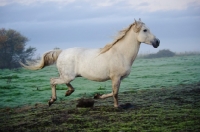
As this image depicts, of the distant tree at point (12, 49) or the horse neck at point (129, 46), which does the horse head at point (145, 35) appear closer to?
the horse neck at point (129, 46)

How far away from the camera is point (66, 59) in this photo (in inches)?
254

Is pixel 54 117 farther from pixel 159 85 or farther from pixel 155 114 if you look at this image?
pixel 159 85

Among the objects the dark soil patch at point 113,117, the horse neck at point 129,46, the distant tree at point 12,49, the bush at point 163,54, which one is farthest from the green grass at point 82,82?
the bush at point 163,54

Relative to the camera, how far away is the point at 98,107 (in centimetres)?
636

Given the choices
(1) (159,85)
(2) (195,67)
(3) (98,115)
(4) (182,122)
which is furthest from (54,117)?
(2) (195,67)

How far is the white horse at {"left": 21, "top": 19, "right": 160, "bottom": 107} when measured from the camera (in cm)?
622

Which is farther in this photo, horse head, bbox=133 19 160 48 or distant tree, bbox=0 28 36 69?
distant tree, bbox=0 28 36 69

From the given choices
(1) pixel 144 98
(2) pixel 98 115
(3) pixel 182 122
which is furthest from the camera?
(1) pixel 144 98

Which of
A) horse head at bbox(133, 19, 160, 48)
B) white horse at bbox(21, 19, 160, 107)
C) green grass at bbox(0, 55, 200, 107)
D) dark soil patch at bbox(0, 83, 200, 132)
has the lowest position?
dark soil patch at bbox(0, 83, 200, 132)

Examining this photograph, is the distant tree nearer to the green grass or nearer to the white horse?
the green grass

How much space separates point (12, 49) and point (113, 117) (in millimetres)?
8202

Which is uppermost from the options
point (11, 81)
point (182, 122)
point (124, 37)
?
point (124, 37)

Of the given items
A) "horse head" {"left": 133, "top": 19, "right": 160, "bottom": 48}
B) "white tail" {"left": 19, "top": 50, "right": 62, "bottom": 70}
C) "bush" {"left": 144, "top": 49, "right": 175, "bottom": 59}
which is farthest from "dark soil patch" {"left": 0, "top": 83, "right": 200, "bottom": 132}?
"bush" {"left": 144, "top": 49, "right": 175, "bottom": 59}

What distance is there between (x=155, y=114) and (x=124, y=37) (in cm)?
174
